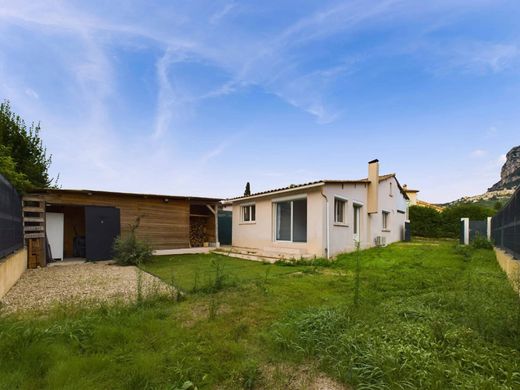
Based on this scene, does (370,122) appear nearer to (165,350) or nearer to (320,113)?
(320,113)

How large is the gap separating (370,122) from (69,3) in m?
13.7

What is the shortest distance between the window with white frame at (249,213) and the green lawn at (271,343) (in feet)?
34.2

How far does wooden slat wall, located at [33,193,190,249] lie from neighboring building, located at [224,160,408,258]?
3.21 metres

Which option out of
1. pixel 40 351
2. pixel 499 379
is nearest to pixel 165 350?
pixel 40 351

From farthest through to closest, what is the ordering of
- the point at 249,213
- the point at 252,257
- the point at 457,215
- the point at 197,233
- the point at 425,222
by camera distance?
the point at 425,222, the point at 457,215, the point at 197,233, the point at 249,213, the point at 252,257

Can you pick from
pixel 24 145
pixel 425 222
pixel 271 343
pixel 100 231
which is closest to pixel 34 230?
pixel 100 231

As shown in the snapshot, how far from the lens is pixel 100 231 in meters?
12.2

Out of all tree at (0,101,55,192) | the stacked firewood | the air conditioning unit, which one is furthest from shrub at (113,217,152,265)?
the air conditioning unit

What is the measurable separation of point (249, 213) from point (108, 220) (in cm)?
701

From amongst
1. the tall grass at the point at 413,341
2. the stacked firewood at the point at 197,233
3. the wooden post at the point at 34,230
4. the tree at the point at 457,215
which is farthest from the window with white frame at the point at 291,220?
the tree at the point at 457,215

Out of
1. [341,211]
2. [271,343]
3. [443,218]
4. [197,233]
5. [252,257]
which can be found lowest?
[252,257]

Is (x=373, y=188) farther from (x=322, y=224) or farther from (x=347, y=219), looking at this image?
(x=322, y=224)

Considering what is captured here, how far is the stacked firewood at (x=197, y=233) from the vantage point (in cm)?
1656

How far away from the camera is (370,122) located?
51.4ft
